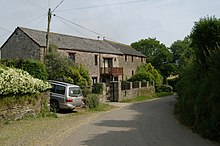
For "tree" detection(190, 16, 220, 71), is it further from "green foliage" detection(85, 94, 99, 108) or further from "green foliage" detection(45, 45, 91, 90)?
"green foliage" detection(45, 45, 91, 90)

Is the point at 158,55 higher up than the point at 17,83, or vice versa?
the point at 158,55

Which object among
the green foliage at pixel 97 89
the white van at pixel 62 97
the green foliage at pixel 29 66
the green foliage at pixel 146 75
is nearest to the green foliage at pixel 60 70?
the green foliage at pixel 97 89

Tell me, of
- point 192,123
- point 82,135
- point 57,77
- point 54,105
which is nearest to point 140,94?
point 57,77

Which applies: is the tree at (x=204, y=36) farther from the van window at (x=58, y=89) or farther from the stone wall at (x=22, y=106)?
the van window at (x=58, y=89)

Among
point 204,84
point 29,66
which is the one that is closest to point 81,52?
point 29,66

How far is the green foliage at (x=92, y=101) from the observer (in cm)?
2586

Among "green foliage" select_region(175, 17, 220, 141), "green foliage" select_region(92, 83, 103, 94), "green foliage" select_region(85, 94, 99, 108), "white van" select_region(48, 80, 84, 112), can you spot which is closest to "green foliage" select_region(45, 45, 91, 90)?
"green foliage" select_region(92, 83, 103, 94)

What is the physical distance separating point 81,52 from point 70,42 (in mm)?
2103

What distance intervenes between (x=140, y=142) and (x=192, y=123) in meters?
5.26

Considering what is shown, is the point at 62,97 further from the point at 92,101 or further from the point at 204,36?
the point at 204,36

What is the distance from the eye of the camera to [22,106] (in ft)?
55.0

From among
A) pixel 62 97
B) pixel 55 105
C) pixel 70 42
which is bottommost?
pixel 55 105

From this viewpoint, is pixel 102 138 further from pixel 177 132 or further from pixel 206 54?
pixel 206 54

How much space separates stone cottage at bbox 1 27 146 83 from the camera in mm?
35594
